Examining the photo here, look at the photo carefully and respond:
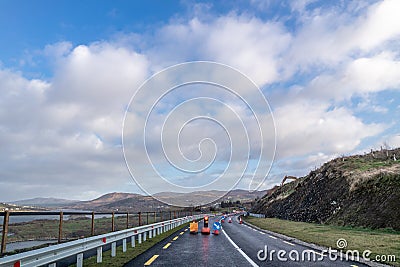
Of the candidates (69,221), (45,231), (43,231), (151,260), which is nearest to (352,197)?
(69,221)

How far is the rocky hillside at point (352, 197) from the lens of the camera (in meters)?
26.6

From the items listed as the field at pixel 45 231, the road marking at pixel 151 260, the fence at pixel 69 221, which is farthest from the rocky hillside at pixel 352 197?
the road marking at pixel 151 260

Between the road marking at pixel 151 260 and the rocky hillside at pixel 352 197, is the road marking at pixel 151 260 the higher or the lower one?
the lower one

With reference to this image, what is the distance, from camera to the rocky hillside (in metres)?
26.6

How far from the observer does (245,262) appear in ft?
34.0

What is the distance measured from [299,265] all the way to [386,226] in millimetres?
17387

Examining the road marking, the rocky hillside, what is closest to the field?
the road marking

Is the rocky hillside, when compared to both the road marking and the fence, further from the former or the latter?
the road marking

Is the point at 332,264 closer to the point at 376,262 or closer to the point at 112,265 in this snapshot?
the point at 376,262

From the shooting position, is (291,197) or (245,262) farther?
(291,197)

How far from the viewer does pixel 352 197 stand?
115 ft

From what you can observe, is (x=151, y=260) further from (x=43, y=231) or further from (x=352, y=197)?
(x=352, y=197)

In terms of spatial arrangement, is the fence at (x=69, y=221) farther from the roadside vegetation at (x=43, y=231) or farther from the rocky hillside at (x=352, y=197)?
the rocky hillside at (x=352, y=197)

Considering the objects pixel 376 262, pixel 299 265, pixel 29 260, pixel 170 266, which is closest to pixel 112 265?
pixel 170 266
